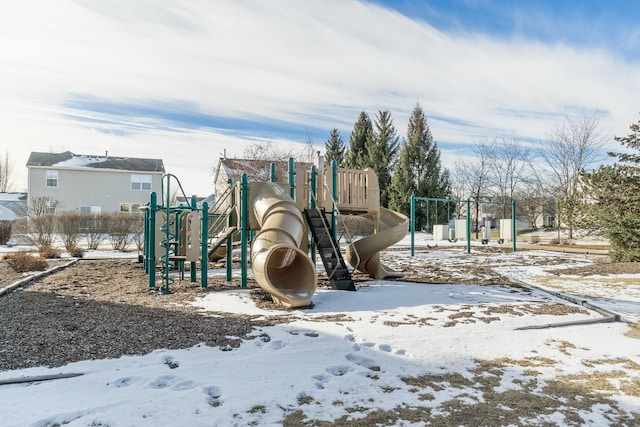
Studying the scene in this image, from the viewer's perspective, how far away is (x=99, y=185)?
36031 mm

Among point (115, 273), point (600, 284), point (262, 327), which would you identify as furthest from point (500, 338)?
point (115, 273)

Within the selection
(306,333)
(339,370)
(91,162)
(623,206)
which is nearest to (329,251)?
(306,333)

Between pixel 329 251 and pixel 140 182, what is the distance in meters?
31.7

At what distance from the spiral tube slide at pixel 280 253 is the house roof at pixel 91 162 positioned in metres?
31.4

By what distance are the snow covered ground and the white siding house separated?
3367 cm

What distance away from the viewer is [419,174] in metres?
41.6

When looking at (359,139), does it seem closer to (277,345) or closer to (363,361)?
(277,345)

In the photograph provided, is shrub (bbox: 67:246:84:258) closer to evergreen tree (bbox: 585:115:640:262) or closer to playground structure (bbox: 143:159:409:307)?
playground structure (bbox: 143:159:409:307)

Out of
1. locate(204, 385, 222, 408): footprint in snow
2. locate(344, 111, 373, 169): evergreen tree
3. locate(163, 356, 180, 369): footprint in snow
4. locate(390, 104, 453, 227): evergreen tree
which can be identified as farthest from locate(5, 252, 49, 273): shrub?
locate(344, 111, 373, 169): evergreen tree

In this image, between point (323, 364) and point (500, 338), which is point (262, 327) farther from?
point (500, 338)

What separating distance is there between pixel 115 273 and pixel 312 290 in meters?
7.07

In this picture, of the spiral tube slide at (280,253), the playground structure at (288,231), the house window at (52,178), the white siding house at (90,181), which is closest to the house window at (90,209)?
the white siding house at (90,181)

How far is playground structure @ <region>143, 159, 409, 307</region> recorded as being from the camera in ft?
24.4

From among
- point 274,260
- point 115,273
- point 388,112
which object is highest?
point 388,112
